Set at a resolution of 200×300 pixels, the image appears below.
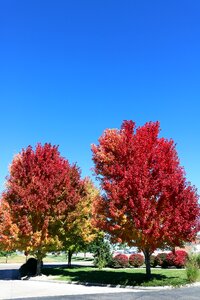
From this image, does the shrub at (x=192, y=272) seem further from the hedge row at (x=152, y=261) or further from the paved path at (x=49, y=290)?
the hedge row at (x=152, y=261)

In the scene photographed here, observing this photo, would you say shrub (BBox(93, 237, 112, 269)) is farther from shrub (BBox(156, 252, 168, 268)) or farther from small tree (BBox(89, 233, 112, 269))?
shrub (BBox(156, 252, 168, 268))

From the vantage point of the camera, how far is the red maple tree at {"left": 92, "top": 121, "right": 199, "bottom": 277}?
20469 millimetres

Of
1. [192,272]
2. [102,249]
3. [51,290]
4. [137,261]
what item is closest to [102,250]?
[102,249]

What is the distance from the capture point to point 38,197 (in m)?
25.5

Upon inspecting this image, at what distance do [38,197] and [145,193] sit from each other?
8450 mm

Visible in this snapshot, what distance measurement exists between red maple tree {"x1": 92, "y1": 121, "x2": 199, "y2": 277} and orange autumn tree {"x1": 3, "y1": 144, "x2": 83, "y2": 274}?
14.8 ft

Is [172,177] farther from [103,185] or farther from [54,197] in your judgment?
[54,197]

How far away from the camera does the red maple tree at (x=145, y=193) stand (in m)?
20.5

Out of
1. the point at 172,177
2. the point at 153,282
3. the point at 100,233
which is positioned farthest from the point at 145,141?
the point at 100,233

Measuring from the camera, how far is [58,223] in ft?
87.5

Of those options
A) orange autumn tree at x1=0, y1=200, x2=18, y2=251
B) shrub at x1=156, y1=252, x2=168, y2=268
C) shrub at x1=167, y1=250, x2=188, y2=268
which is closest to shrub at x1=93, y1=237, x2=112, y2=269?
shrub at x1=156, y1=252, x2=168, y2=268

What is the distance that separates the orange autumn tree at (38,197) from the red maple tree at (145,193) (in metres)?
4.51

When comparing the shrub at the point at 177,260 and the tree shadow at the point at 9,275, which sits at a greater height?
the shrub at the point at 177,260

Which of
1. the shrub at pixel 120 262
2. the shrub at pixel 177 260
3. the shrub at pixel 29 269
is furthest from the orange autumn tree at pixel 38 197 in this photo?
the shrub at pixel 177 260
